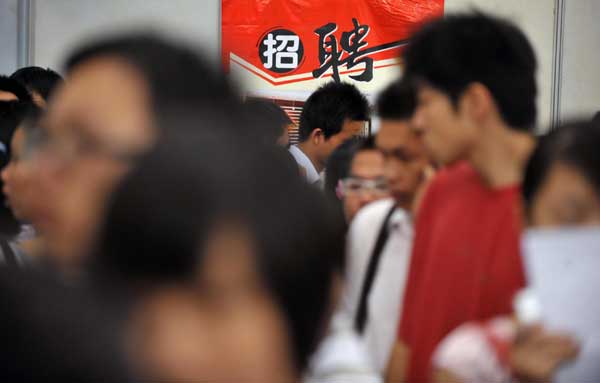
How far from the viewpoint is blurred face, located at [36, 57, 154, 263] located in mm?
415

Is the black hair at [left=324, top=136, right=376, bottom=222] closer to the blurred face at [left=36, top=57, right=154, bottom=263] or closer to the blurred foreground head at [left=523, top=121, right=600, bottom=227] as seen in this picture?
the blurred foreground head at [left=523, top=121, right=600, bottom=227]

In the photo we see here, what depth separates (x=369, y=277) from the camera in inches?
62.8

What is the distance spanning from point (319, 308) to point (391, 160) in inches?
52.1

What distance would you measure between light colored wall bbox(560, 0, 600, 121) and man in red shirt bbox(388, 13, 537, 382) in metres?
3.89

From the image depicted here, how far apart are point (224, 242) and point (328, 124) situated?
285 cm

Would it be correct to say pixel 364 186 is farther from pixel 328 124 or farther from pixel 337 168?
pixel 328 124

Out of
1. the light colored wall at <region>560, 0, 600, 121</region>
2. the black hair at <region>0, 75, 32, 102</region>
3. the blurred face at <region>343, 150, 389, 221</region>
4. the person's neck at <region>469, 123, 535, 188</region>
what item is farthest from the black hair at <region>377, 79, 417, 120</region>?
the light colored wall at <region>560, 0, 600, 121</region>

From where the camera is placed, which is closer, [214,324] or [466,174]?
[214,324]

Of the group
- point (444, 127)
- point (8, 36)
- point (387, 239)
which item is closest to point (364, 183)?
point (387, 239)

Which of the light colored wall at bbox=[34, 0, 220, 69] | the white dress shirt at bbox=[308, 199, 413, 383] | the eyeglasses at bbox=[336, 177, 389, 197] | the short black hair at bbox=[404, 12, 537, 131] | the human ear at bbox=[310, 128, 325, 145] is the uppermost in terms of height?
the light colored wall at bbox=[34, 0, 220, 69]

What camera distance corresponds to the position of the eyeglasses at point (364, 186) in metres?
2.00

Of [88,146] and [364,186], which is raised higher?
[88,146]

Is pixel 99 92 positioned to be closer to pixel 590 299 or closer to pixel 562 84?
pixel 590 299

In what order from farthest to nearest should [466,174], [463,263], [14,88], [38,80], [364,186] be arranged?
[38,80] → [14,88] → [364,186] → [466,174] → [463,263]
